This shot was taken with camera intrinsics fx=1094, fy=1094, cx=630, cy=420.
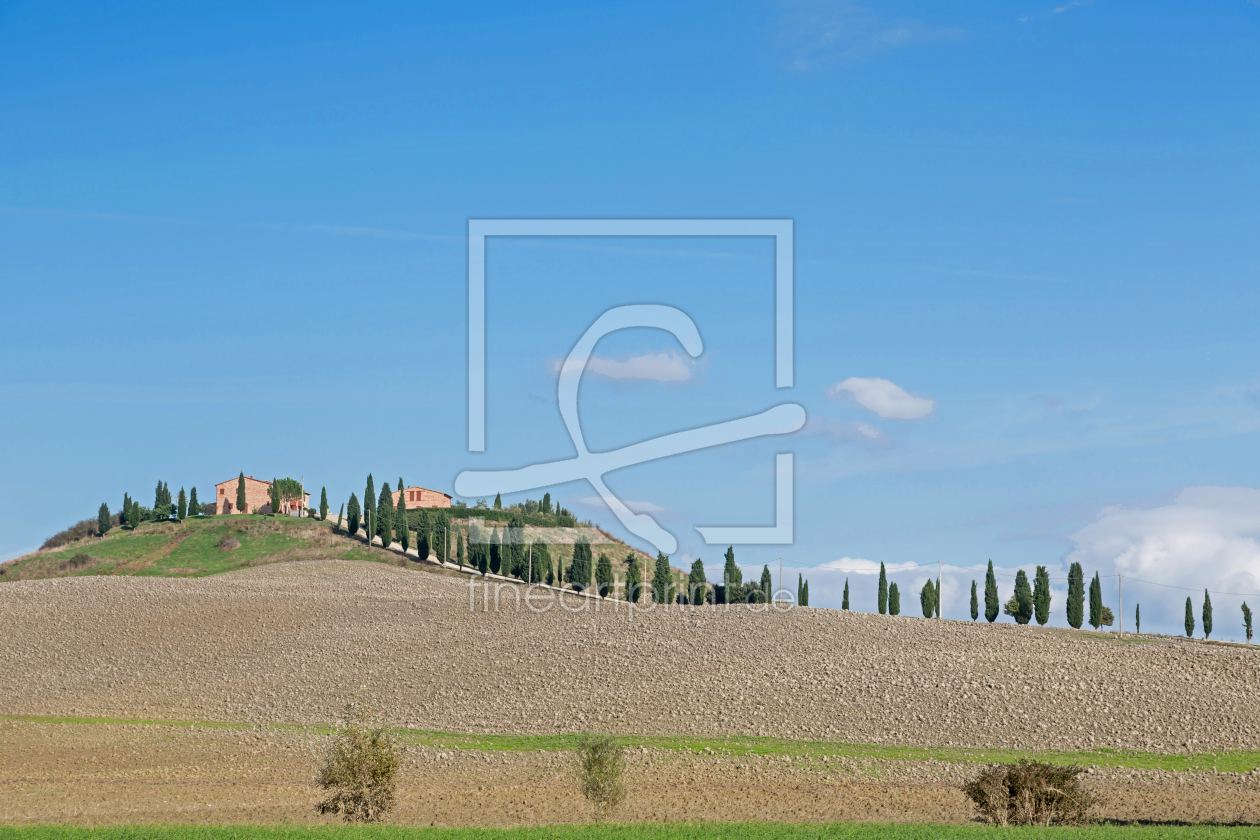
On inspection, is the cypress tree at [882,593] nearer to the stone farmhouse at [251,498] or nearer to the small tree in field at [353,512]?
the small tree in field at [353,512]

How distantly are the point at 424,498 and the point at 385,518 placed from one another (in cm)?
2201

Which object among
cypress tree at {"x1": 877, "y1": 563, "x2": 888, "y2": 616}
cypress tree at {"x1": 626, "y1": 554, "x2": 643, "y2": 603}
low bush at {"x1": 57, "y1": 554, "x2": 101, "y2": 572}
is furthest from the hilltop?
cypress tree at {"x1": 877, "y1": 563, "x2": 888, "y2": 616}

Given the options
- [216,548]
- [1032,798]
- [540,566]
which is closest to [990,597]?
[540,566]

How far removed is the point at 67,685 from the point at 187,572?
123 feet

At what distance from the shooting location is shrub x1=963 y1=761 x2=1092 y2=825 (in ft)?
80.7

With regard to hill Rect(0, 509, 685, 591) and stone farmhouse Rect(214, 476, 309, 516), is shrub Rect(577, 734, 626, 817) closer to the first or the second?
hill Rect(0, 509, 685, 591)

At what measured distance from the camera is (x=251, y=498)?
11150cm

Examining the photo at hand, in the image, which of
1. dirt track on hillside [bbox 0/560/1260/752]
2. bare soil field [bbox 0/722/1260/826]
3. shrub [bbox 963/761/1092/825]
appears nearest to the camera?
shrub [bbox 963/761/1092/825]

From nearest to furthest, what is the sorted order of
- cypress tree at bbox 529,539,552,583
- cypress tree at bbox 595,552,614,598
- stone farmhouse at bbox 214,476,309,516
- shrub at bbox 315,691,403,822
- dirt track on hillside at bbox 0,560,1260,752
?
shrub at bbox 315,691,403,822
dirt track on hillside at bbox 0,560,1260,752
cypress tree at bbox 595,552,614,598
cypress tree at bbox 529,539,552,583
stone farmhouse at bbox 214,476,309,516

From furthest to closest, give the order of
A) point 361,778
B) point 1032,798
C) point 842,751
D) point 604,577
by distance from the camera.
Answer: point 604,577 < point 842,751 < point 361,778 < point 1032,798

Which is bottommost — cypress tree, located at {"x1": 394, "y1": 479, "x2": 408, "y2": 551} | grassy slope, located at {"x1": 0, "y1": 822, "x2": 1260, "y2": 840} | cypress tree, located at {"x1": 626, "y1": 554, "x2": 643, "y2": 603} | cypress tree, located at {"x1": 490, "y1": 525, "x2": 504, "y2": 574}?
grassy slope, located at {"x1": 0, "y1": 822, "x2": 1260, "y2": 840}

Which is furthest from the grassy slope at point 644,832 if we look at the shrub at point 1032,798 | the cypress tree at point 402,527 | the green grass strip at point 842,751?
the cypress tree at point 402,527

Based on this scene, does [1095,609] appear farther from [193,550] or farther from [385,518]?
[193,550]

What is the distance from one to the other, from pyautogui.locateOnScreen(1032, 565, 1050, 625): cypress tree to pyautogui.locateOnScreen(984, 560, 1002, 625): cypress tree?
2268mm
